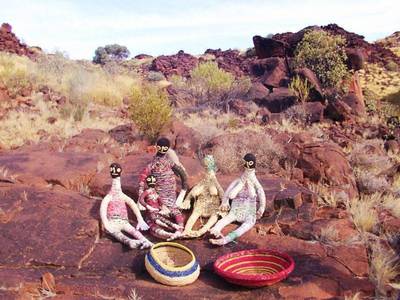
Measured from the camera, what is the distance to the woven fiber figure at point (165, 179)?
6.43m

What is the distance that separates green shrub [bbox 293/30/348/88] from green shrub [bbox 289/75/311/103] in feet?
7.70

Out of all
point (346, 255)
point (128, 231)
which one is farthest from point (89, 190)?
point (346, 255)

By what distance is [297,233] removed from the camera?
6.36 m

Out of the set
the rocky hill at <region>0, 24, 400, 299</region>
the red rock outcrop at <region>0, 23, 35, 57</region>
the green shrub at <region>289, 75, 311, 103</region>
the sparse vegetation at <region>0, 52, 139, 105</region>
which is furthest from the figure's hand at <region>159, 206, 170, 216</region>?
the red rock outcrop at <region>0, 23, 35, 57</region>

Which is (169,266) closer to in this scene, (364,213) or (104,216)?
(104,216)

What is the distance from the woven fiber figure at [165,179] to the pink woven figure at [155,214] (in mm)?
108

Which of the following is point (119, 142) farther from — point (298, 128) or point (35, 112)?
point (298, 128)

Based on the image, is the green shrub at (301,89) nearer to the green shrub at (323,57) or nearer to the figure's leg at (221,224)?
the green shrub at (323,57)

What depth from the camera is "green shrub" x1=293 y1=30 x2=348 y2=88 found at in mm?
18438

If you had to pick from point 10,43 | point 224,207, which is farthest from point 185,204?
point 10,43

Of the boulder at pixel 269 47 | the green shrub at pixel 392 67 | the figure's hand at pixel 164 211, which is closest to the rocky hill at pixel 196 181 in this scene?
the figure's hand at pixel 164 211

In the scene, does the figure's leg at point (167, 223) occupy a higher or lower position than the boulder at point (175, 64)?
lower

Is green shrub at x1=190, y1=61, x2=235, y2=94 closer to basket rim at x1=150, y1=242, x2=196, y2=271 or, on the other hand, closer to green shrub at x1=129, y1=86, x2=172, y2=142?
green shrub at x1=129, y1=86, x2=172, y2=142

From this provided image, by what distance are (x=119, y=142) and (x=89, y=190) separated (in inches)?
146
